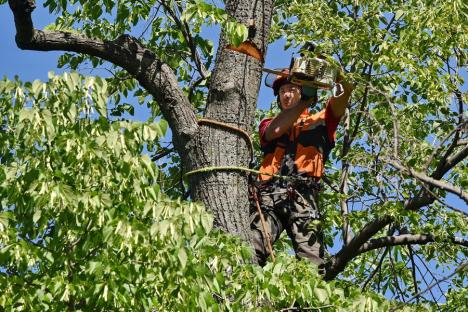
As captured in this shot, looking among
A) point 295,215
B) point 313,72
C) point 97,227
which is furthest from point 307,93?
point 97,227

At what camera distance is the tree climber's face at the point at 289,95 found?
8.69 m

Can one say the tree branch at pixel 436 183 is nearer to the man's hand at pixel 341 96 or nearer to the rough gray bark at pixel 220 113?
the rough gray bark at pixel 220 113

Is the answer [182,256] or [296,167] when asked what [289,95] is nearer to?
[296,167]

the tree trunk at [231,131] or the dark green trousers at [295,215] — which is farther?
the dark green trousers at [295,215]

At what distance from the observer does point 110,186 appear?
6.28 metres

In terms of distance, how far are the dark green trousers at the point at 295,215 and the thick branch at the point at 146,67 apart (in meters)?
0.84

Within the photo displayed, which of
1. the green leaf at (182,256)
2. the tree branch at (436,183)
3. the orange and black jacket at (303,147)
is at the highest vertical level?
the orange and black jacket at (303,147)

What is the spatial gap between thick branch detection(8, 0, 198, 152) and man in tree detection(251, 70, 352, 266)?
32.0 inches

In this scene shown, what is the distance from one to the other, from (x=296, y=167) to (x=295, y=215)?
391 millimetres

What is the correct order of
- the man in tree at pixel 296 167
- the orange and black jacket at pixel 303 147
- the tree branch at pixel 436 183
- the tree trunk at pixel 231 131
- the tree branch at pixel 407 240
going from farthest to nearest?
the orange and black jacket at pixel 303 147 → the man in tree at pixel 296 167 → the tree branch at pixel 407 240 → the tree trunk at pixel 231 131 → the tree branch at pixel 436 183

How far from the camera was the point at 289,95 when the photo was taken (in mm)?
8742

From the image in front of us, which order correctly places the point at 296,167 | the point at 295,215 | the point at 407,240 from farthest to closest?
the point at 296,167
the point at 295,215
the point at 407,240

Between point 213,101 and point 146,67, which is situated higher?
point 146,67

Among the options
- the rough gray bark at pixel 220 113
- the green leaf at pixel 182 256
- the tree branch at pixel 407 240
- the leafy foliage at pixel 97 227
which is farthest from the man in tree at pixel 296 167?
the green leaf at pixel 182 256
